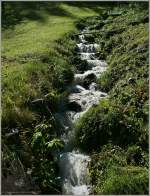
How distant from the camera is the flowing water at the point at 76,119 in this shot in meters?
14.1

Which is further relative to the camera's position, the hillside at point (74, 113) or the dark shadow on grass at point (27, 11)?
the dark shadow on grass at point (27, 11)

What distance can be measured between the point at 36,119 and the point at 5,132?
1.67 m

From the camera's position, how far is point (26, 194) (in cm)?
1226

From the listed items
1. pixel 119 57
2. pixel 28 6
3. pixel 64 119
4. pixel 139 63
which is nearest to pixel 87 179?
pixel 64 119

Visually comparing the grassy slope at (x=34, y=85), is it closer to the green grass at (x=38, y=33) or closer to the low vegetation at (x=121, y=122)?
the green grass at (x=38, y=33)

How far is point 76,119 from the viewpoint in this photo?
56.8 ft

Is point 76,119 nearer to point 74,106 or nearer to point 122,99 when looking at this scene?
point 74,106

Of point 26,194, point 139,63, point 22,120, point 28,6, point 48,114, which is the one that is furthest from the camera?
point 28,6

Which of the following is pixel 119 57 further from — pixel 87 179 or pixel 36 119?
pixel 87 179

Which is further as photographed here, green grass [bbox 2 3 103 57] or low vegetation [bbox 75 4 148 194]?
green grass [bbox 2 3 103 57]

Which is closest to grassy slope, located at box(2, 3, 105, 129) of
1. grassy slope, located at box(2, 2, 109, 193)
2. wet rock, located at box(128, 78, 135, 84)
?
grassy slope, located at box(2, 2, 109, 193)

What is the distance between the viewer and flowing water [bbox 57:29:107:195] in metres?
14.1

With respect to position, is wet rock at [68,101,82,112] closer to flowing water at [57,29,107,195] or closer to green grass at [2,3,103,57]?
flowing water at [57,29,107,195]

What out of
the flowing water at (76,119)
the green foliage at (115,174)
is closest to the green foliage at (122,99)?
the flowing water at (76,119)
